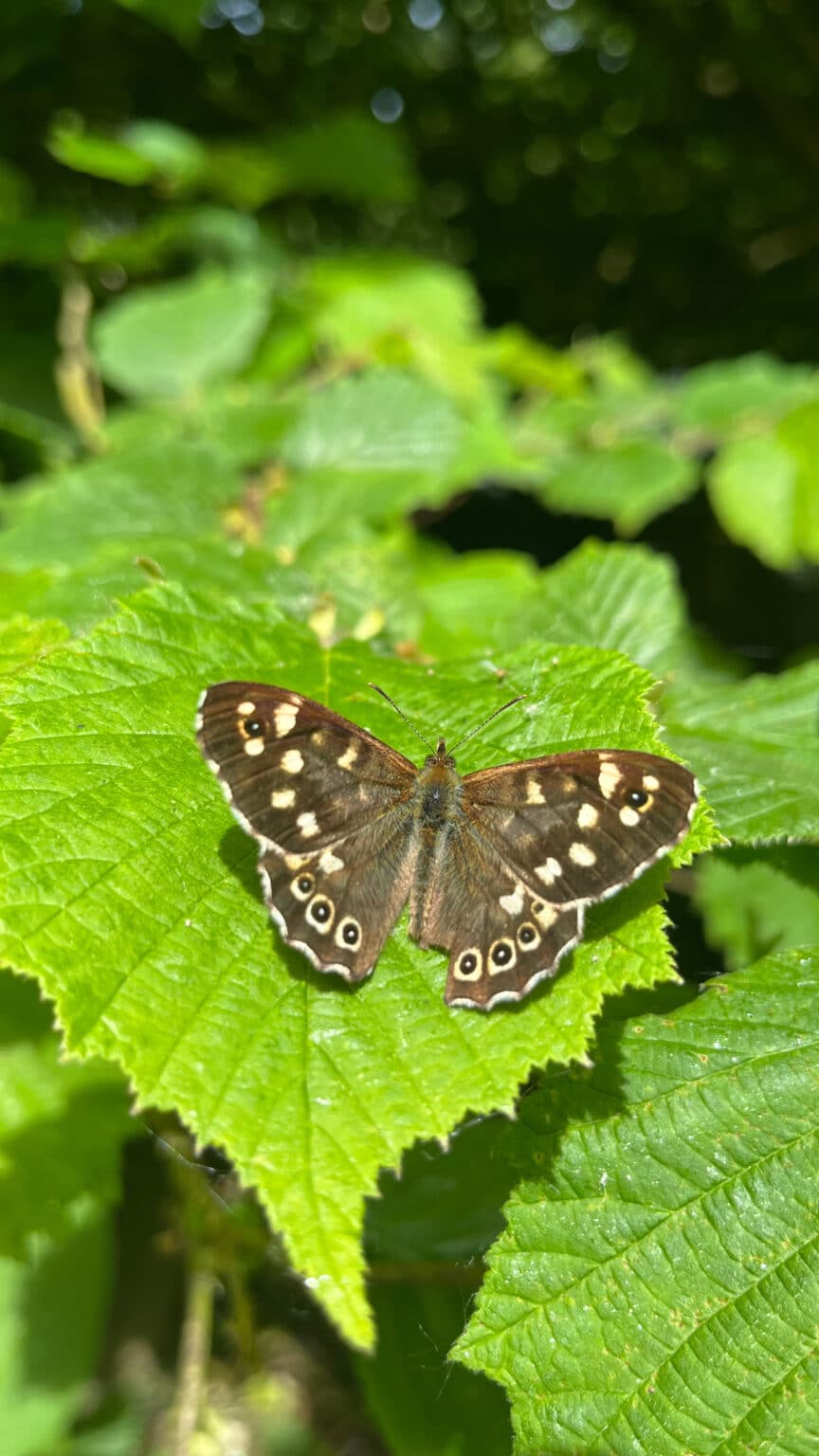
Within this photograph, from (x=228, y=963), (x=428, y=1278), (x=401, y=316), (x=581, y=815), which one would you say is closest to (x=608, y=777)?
(x=581, y=815)

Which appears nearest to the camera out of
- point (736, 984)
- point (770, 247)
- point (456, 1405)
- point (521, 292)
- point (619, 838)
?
point (619, 838)

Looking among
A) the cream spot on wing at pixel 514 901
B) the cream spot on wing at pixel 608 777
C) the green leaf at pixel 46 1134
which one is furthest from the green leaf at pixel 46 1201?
the cream spot on wing at pixel 608 777

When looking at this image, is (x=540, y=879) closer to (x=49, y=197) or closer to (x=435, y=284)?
(x=435, y=284)

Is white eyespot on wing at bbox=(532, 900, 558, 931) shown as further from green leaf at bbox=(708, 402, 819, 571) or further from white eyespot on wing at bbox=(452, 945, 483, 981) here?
green leaf at bbox=(708, 402, 819, 571)

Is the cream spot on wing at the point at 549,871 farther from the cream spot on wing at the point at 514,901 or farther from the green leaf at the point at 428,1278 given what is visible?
the green leaf at the point at 428,1278

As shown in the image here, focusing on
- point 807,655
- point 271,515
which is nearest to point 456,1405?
point 271,515

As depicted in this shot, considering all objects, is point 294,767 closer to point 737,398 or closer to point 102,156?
point 737,398
